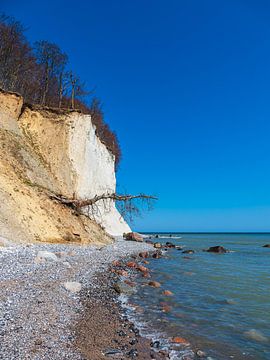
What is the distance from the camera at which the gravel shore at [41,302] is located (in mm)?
4910

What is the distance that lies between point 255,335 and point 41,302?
448 centimetres

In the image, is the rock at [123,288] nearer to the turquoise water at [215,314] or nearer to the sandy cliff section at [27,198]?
the turquoise water at [215,314]

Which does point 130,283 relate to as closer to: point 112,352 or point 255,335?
point 255,335

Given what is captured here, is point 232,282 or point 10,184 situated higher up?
→ point 10,184

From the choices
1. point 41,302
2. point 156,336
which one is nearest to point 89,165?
point 41,302

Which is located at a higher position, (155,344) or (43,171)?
(43,171)

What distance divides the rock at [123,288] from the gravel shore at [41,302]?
1.77 ft

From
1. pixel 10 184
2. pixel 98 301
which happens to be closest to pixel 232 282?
pixel 98 301

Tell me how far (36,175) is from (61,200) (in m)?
2.19

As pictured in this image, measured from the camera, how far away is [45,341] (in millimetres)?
5152

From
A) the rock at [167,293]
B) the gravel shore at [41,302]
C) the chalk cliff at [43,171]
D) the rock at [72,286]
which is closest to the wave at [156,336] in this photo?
the gravel shore at [41,302]

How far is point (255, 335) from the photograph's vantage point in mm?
7020

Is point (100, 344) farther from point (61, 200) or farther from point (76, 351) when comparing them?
point (61, 200)

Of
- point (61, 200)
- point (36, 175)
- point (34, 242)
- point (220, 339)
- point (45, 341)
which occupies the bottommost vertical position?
point (220, 339)
